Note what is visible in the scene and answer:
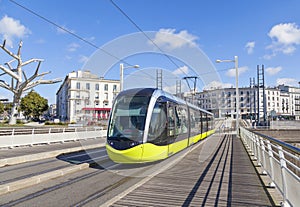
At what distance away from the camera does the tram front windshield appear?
8594 mm

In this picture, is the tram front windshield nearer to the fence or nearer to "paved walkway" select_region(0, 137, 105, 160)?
"paved walkway" select_region(0, 137, 105, 160)

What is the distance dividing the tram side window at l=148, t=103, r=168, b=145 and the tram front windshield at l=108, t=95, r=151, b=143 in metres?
0.36

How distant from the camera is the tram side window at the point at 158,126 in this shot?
8.82 m

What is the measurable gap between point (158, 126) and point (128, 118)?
112cm

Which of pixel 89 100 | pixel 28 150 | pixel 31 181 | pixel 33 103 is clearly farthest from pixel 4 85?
pixel 31 181

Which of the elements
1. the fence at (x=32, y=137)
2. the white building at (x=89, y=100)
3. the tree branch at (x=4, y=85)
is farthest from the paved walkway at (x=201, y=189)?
the white building at (x=89, y=100)

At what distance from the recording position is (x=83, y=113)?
65.6 meters

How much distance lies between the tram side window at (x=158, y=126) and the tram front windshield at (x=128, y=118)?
1.17 ft

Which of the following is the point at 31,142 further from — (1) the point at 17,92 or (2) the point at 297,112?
(2) the point at 297,112

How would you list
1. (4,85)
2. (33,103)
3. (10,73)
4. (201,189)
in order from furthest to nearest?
(33,103) < (4,85) < (10,73) < (201,189)

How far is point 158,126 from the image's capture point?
A: 9203mm

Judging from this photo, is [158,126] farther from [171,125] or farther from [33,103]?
[33,103]

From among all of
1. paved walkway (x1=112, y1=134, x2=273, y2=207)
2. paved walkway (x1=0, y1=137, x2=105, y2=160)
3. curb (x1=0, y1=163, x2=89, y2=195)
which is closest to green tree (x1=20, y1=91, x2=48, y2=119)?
paved walkway (x1=0, y1=137, x2=105, y2=160)

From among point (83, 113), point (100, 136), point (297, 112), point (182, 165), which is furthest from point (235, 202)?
point (297, 112)
